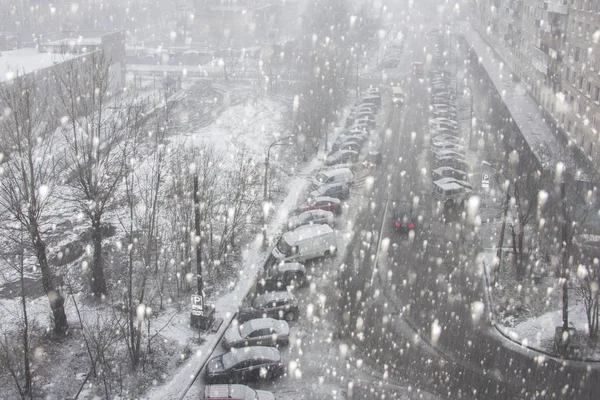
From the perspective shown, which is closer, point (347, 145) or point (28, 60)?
point (347, 145)

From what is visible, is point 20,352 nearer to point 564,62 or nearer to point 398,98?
point 564,62

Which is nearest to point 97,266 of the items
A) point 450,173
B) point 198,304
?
point 198,304

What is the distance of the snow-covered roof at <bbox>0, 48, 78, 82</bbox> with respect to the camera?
4753 cm

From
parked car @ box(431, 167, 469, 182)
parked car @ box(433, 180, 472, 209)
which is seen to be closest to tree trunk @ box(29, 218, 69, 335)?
parked car @ box(433, 180, 472, 209)

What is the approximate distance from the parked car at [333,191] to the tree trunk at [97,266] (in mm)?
13671

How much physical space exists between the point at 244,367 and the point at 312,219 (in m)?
12.1

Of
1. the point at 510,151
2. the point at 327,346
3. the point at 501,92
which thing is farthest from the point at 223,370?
the point at 501,92

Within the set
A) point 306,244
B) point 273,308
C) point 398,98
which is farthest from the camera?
point 398,98

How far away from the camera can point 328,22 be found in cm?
8138

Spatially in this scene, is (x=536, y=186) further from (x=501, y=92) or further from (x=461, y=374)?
(x=501, y=92)

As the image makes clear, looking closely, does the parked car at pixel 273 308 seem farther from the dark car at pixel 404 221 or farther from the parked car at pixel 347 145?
the parked car at pixel 347 145

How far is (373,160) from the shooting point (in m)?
38.9

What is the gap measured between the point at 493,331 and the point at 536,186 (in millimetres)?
6947

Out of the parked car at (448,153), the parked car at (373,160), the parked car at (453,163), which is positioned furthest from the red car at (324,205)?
the parked car at (448,153)
